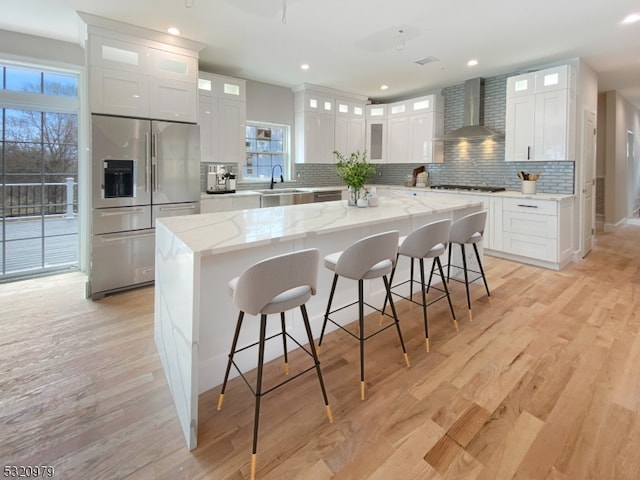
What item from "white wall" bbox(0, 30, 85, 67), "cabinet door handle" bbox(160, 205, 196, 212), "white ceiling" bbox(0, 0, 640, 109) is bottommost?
"cabinet door handle" bbox(160, 205, 196, 212)

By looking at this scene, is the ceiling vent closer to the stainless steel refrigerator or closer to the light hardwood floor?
the stainless steel refrigerator

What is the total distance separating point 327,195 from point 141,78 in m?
3.21

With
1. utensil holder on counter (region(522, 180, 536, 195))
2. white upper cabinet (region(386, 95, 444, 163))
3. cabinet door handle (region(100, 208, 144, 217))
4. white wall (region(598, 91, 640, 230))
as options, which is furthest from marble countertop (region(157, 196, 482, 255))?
white wall (region(598, 91, 640, 230))

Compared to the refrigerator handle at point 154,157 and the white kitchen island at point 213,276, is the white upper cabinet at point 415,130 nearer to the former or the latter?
the white kitchen island at point 213,276

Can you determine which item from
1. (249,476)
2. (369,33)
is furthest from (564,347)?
(369,33)

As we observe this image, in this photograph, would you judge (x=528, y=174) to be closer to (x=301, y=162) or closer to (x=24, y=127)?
(x=301, y=162)

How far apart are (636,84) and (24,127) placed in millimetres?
9208

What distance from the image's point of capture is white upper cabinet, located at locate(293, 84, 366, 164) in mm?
6297

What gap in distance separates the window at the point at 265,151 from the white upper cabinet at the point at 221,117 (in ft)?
1.67

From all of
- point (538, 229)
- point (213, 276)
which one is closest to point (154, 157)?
point (213, 276)

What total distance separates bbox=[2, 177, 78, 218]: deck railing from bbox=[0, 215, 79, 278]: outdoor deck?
0.26 ft

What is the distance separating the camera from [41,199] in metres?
4.34

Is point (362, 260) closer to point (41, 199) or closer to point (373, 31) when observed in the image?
point (373, 31)

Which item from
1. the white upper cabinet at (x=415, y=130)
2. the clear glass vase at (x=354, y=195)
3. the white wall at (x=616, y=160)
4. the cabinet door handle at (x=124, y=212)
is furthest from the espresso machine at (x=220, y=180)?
the white wall at (x=616, y=160)
